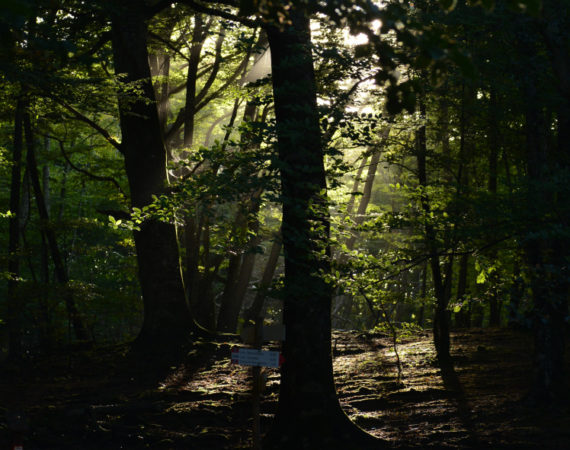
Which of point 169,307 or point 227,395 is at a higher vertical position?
point 169,307

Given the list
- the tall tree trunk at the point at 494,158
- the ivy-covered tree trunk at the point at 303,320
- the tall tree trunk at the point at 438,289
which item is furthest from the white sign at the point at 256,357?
the tall tree trunk at the point at 438,289

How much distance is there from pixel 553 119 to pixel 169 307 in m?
8.01

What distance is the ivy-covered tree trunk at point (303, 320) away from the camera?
6.94m

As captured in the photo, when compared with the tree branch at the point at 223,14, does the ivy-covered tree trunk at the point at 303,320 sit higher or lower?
lower

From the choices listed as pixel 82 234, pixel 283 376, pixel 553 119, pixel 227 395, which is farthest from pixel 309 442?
pixel 82 234

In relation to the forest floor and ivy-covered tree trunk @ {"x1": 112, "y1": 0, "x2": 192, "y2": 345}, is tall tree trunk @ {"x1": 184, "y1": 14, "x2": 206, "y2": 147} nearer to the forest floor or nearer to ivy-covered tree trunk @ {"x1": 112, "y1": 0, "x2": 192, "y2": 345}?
ivy-covered tree trunk @ {"x1": 112, "y1": 0, "x2": 192, "y2": 345}

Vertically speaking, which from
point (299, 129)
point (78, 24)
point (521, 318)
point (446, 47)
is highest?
point (78, 24)

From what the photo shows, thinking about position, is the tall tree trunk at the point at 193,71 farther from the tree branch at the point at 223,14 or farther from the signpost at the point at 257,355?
the signpost at the point at 257,355

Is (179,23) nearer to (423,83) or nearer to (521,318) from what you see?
(423,83)

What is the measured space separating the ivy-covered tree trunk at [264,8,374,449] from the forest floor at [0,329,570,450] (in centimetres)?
88

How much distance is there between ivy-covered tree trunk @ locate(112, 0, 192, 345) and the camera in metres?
12.1

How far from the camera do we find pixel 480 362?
10930mm

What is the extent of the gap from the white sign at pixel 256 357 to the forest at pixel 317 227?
316mm

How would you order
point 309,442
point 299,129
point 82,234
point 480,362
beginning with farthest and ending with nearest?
point 82,234 < point 480,362 < point 309,442 < point 299,129
